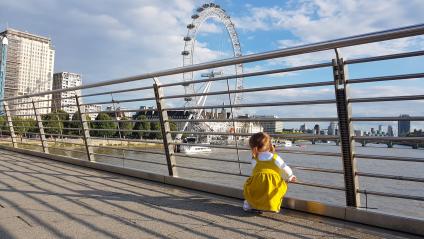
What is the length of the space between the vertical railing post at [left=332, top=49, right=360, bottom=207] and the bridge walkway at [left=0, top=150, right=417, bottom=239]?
267 millimetres

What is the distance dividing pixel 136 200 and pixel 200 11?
46.1 metres

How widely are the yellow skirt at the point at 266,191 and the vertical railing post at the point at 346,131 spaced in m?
0.53

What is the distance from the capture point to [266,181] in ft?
11.7

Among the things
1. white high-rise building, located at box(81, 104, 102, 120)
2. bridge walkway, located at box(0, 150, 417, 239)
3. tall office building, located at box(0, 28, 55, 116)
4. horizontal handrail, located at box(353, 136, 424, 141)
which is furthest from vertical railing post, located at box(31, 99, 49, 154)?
tall office building, located at box(0, 28, 55, 116)

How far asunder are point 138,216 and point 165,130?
5.85 ft

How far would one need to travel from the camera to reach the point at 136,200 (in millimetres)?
4211

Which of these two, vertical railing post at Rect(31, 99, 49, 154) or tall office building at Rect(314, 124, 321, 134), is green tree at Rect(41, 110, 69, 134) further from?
tall office building at Rect(314, 124, 321, 134)

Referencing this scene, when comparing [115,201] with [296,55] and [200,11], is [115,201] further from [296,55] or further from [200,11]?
[200,11]

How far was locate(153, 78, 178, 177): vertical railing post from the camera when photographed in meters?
5.12

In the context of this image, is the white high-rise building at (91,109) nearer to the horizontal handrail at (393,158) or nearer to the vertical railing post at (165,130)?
the vertical railing post at (165,130)

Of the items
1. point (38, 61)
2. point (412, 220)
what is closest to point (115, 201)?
point (412, 220)

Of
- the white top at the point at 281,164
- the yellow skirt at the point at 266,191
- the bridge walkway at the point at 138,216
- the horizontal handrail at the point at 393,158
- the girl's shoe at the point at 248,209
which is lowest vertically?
the bridge walkway at the point at 138,216

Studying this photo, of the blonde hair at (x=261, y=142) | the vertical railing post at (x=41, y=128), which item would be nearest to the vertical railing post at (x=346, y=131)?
the blonde hair at (x=261, y=142)

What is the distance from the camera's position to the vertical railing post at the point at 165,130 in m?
5.12
